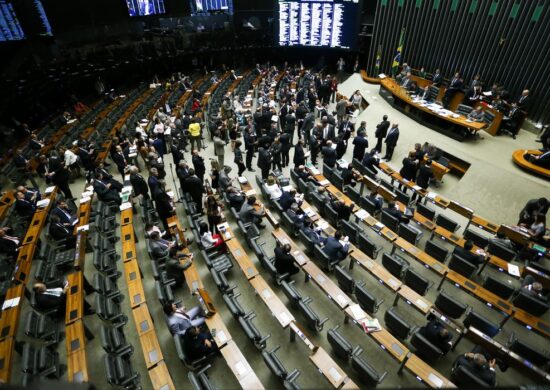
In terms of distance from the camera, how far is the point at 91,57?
1728cm

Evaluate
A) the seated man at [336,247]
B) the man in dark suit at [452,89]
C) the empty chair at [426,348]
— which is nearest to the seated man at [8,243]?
the seated man at [336,247]

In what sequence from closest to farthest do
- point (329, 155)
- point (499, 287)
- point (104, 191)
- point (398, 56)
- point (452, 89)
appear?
1. point (499, 287)
2. point (104, 191)
3. point (329, 155)
4. point (452, 89)
5. point (398, 56)

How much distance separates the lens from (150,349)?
5215 mm

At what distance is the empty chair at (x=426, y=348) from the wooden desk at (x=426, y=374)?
234mm

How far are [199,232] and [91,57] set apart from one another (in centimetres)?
1527

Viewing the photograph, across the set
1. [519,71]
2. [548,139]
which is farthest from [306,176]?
[519,71]

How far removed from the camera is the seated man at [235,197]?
8.34 m

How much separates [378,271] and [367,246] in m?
0.73

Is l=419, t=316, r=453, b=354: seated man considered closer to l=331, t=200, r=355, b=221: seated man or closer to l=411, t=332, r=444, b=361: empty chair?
l=411, t=332, r=444, b=361: empty chair

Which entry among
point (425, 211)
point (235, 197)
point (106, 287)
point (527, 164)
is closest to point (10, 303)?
point (106, 287)

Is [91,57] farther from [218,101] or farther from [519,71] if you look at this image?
[519,71]

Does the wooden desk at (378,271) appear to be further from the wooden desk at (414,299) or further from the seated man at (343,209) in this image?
the seated man at (343,209)

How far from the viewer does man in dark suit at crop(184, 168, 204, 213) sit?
826 cm

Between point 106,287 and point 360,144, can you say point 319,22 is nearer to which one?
point 360,144
